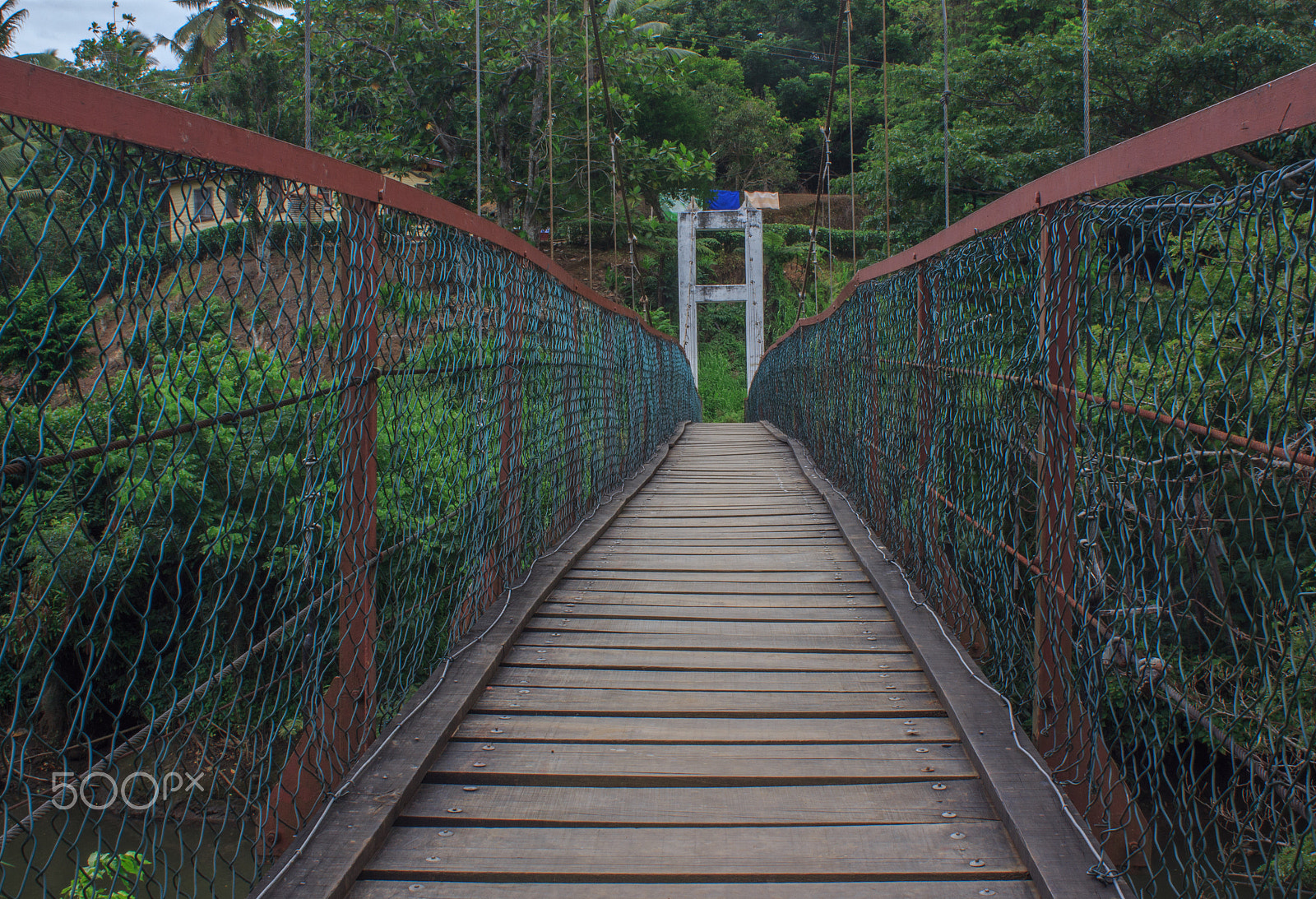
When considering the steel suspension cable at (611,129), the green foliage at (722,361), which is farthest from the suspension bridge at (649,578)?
the green foliage at (722,361)

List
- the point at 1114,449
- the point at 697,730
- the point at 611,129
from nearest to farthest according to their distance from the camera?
1. the point at 1114,449
2. the point at 697,730
3. the point at 611,129

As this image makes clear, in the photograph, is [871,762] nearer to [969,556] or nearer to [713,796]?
[713,796]

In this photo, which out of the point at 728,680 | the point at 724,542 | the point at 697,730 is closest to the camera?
the point at 697,730

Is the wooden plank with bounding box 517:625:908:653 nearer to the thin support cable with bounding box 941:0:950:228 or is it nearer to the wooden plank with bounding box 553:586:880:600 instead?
the wooden plank with bounding box 553:586:880:600

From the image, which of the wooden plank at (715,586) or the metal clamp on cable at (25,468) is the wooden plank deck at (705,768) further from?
the metal clamp on cable at (25,468)

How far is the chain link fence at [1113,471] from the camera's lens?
108 centimetres

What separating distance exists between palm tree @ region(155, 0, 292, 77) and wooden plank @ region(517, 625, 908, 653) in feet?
86.0

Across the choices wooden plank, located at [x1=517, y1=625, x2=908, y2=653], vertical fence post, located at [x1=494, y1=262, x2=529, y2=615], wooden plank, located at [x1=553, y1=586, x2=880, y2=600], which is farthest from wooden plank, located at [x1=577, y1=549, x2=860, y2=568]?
wooden plank, located at [x1=517, y1=625, x2=908, y2=653]

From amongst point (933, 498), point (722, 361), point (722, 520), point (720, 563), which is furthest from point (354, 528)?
point (722, 361)

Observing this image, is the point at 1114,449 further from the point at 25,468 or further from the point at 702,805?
the point at 25,468

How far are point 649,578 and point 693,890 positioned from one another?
1582 mm

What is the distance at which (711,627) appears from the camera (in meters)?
2.43

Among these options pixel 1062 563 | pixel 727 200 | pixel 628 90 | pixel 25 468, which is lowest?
pixel 1062 563

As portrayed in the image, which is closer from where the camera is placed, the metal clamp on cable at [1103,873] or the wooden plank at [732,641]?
the metal clamp on cable at [1103,873]
